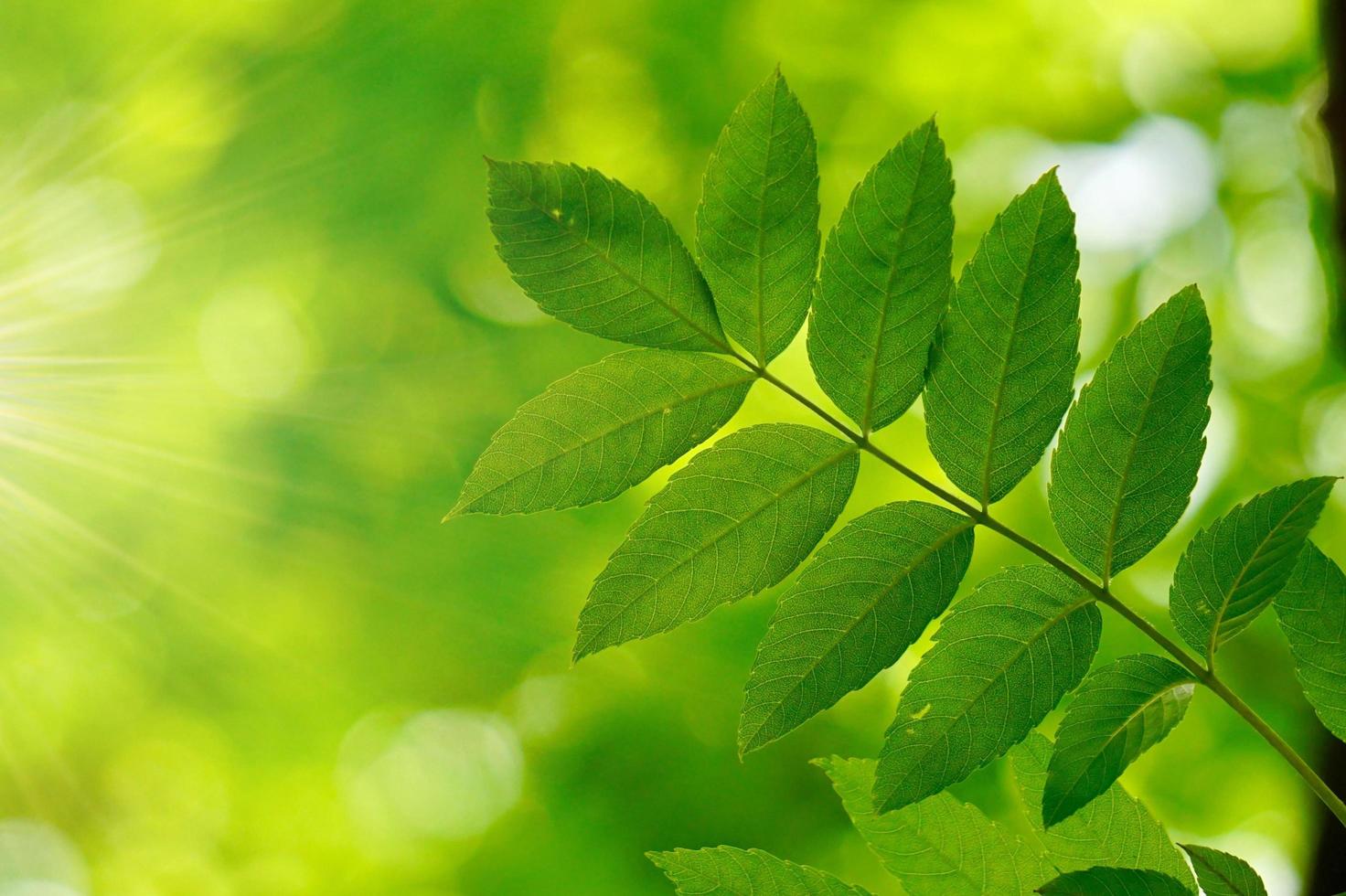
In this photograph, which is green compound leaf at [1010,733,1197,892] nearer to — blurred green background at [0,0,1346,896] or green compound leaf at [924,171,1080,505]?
green compound leaf at [924,171,1080,505]

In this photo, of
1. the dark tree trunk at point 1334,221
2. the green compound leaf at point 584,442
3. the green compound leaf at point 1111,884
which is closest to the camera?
the green compound leaf at point 1111,884

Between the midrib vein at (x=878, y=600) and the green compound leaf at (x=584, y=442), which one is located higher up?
the green compound leaf at (x=584, y=442)

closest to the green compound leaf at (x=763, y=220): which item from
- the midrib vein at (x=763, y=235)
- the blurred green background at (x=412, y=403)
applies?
the midrib vein at (x=763, y=235)

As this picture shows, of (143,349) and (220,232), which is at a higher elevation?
(220,232)

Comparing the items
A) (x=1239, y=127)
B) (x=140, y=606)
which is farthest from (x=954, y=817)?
(x=1239, y=127)

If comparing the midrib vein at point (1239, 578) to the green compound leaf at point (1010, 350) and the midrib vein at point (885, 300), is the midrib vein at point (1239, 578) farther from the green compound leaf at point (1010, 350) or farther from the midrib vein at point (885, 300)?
the midrib vein at point (885, 300)

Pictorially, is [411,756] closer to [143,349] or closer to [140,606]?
[140,606]

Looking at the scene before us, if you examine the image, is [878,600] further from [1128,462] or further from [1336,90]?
[1336,90]
